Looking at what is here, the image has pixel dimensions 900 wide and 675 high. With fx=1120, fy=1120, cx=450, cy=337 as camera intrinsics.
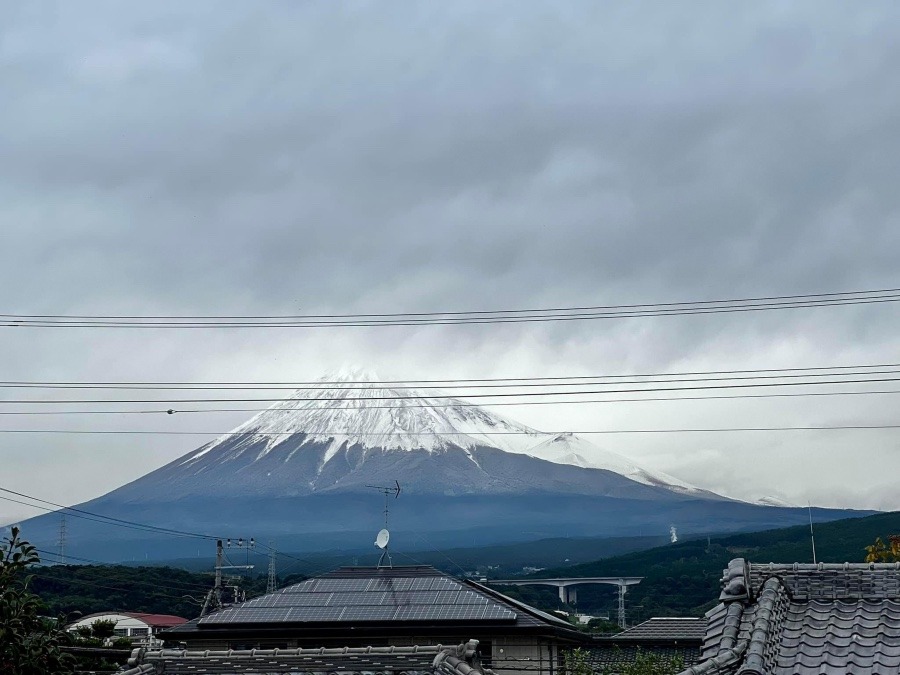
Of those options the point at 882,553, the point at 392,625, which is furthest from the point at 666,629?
the point at 882,553

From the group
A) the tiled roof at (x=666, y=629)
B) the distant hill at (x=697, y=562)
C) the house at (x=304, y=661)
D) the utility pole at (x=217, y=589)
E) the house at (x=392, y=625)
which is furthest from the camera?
the distant hill at (x=697, y=562)

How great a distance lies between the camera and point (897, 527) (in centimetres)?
9694

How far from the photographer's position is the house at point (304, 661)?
1516 cm

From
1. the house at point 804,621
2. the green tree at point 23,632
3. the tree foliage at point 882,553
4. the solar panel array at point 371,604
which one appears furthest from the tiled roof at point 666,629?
the house at point 804,621

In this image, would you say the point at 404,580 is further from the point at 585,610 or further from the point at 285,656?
the point at 585,610

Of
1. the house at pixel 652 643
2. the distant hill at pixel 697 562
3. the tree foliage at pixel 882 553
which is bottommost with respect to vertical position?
the house at pixel 652 643

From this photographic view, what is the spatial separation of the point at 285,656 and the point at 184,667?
140 centimetres

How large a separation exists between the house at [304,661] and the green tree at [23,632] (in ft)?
7.56

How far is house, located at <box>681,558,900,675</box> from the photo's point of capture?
1021 centimetres

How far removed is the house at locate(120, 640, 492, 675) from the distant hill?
61.3m

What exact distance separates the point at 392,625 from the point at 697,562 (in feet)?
276

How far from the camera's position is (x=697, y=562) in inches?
4274

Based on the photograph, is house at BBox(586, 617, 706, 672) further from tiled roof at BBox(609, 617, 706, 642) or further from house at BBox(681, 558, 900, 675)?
house at BBox(681, 558, 900, 675)

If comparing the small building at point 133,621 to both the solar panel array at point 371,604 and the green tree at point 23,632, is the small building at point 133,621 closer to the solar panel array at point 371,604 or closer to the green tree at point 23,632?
the solar panel array at point 371,604
